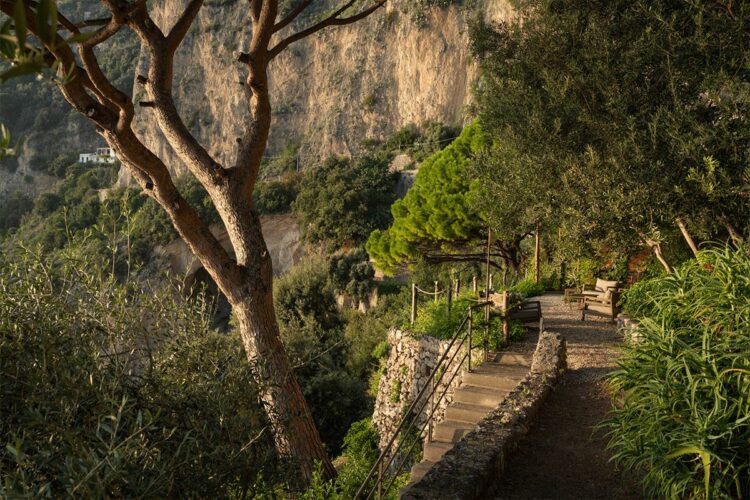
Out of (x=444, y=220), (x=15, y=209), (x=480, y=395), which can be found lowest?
(x=480, y=395)

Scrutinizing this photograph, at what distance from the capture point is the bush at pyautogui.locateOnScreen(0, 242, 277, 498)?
2623 millimetres

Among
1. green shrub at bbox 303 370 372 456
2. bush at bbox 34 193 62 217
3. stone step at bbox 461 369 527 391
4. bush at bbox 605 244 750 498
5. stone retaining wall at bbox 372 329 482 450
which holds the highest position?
bush at bbox 34 193 62 217

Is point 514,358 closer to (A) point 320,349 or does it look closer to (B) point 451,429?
(B) point 451,429

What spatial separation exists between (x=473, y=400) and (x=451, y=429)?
23.5 inches

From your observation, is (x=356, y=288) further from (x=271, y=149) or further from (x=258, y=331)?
(x=271, y=149)

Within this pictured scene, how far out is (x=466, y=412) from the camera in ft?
24.7

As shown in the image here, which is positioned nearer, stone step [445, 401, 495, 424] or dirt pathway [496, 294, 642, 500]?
dirt pathway [496, 294, 642, 500]

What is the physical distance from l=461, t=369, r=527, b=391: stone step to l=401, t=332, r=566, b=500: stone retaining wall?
790 millimetres

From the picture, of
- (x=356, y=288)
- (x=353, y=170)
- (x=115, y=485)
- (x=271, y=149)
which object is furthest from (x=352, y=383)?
(x=271, y=149)

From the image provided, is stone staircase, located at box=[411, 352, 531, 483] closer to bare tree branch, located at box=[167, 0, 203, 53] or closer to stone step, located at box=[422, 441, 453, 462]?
stone step, located at box=[422, 441, 453, 462]

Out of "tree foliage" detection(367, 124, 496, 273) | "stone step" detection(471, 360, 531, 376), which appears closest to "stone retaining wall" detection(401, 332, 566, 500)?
"stone step" detection(471, 360, 531, 376)

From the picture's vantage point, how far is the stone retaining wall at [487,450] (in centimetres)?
405

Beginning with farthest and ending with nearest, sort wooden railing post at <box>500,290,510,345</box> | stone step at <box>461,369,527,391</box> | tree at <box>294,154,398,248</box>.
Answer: tree at <box>294,154,398,248</box> → wooden railing post at <box>500,290,510,345</box> → stone step at <box>461,369,527,391</box>

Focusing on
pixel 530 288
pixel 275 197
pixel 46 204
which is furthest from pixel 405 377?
pixel 46 204
